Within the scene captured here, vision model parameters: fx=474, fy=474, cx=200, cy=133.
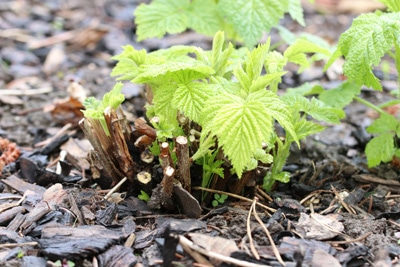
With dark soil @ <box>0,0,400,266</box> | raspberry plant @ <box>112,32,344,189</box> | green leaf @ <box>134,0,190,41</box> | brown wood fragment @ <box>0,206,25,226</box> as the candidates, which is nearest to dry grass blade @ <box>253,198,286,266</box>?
dark soil @ <box>0,0,400,266</box>

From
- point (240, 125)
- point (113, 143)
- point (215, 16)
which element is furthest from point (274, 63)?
point (215, 16)

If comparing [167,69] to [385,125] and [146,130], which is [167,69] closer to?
[146,130]

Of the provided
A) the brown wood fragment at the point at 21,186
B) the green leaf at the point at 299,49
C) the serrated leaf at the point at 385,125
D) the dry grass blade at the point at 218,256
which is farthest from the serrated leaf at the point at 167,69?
the serrated leaf at the point at 385,125

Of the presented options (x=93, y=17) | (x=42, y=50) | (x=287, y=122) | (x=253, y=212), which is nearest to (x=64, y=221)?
(x=253, y=212)

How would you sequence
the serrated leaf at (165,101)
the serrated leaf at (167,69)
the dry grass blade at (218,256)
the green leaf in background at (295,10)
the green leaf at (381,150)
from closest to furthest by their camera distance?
the dry grass blade at (218,256), the serrated leaf at (167,69), the serrated leaf at (165,101), the green leaf at (381,150), the green leaf in background at (295,10)

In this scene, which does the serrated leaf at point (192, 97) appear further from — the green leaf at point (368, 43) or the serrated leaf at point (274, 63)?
the green leaf at point (368, 43)
